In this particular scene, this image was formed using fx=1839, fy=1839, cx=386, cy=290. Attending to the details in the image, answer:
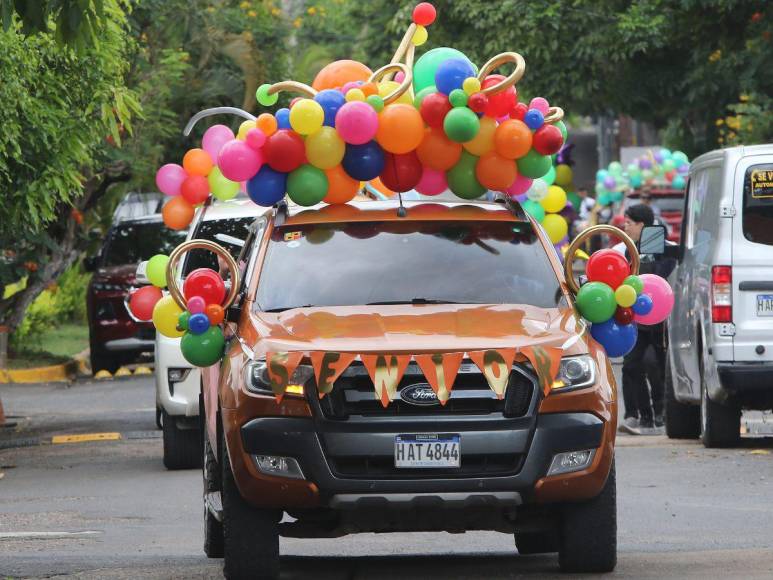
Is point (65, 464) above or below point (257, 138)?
below

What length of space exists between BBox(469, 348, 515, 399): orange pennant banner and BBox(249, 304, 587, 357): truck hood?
6cm

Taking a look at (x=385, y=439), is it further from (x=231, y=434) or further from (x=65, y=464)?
(x=65, y=464)

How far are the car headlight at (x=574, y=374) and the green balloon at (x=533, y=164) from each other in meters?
2.18

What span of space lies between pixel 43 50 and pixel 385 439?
866 centimetres

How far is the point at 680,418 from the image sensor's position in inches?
600

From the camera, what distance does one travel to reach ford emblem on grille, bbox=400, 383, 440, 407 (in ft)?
25.3

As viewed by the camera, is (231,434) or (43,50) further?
(43,50)

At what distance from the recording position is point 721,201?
13180 mm

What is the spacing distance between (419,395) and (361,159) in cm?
228

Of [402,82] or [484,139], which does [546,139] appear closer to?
[484,139]

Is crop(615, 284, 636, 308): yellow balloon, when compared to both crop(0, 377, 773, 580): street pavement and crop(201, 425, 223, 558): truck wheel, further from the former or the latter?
crop(201, 425, 223, 558): truck wheel

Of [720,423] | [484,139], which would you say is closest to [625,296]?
[484,139]

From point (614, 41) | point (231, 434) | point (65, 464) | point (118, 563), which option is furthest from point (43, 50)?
point (614, 41)

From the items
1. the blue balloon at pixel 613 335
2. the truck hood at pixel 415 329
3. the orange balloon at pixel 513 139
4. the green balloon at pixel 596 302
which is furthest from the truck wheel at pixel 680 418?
the truck hood at pixel 415 329
